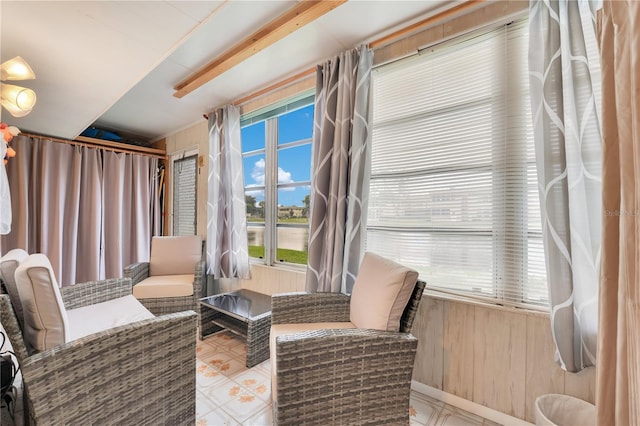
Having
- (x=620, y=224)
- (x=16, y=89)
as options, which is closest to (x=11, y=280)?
(x=16, y=89)

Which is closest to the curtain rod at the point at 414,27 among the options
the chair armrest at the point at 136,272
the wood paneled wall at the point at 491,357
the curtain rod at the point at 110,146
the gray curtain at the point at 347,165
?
the gray curtain at the point at 347,165

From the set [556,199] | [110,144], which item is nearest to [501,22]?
[556,199]

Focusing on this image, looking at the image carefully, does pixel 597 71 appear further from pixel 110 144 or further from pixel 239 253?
pixel 110 144

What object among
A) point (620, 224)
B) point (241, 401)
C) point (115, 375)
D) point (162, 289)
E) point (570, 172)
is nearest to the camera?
point (620, 224)

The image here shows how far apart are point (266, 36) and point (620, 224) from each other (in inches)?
74.0

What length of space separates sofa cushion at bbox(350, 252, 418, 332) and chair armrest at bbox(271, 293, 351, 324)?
187 mm

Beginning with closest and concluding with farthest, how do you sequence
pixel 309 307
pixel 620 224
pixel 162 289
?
pixel 620 224
pixel 309 307
pixel 162 289

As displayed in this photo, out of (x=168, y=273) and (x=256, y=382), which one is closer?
(x=256, y=382)

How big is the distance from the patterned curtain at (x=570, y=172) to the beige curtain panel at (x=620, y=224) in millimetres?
716

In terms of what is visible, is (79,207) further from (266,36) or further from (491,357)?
(491,357)

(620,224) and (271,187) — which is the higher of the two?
(271,187)

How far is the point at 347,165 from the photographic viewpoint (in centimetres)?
185

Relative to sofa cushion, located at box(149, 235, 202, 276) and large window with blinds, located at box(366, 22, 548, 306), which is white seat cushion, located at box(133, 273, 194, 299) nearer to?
sofa cushion, located at box(149, 235, 202, 276)

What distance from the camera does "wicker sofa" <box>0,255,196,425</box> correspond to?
90 cm
